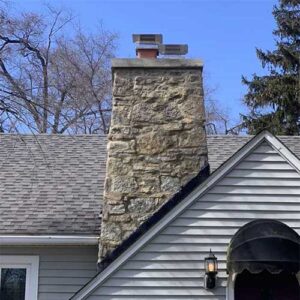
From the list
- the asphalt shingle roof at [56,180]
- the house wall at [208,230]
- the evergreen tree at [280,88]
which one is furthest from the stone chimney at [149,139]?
the evergreen tree at [280,88]

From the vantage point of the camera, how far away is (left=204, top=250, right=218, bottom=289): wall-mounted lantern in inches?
249

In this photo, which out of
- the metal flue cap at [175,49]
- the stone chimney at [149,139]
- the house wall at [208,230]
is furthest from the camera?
the metal flue cap at [175,49]

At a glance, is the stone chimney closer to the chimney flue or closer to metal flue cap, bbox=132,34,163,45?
the chimney flue

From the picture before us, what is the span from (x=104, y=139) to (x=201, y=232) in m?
5.51

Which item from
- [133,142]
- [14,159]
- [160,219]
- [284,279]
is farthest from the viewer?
[14,159]

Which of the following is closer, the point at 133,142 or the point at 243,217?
the point at 243,217

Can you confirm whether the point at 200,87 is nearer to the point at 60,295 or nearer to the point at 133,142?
the point at 133,142

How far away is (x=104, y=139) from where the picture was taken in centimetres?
1170

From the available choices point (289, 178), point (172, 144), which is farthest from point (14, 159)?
point (289, 178)

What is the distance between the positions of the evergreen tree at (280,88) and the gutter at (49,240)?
13837mm

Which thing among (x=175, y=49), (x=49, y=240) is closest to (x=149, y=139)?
(x=175, y=49)

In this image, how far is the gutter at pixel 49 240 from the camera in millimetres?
7781

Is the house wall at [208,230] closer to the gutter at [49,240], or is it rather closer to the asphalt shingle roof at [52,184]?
the gutter at [49,240]

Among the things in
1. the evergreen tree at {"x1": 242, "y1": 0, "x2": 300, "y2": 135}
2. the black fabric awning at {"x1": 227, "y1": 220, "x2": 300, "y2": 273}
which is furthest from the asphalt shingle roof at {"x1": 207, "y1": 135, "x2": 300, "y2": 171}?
the evergreen tree at {"x1": 242, "y1": 0, "x2": 300, "y2": 135}
